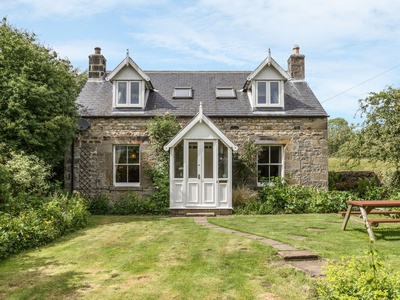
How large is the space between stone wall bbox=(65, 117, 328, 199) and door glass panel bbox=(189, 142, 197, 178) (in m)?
2.17

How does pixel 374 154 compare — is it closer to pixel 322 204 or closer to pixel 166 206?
pixel 322 204

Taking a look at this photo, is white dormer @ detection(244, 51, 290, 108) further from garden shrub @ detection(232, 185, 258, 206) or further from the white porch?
garden shrub @ detection(232, 185, 258, 206)

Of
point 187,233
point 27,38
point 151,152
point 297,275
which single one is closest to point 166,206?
point 151,152

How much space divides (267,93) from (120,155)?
274 inches

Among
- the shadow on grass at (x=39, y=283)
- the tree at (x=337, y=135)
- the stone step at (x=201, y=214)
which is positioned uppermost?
the tree at (x=337, y=135)

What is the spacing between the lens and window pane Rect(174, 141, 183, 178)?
1435 centimetres

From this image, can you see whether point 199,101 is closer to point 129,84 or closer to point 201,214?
point 129,84

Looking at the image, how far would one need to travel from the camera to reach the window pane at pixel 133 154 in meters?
16.0

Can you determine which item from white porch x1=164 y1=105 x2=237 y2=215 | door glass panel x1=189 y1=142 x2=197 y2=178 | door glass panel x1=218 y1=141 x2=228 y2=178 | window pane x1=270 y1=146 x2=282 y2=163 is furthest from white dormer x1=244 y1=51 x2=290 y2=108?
door glass panel x1=189 y1=142 x2=197 y2=178

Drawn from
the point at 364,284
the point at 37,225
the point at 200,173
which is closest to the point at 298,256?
the point at 364,284

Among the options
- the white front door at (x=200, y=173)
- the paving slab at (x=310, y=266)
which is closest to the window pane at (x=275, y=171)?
the white front door at (x=200, y=173)

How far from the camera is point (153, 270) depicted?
6254mm

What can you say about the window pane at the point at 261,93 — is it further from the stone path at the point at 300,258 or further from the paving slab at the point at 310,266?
the paving slab at the point at 310,266

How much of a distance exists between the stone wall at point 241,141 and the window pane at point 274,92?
0.93 m
